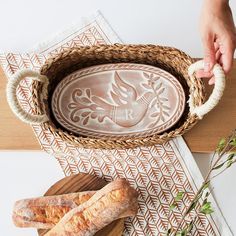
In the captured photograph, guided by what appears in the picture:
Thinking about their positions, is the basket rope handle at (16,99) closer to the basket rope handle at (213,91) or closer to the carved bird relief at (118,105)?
the carved bird relief at (118,105)

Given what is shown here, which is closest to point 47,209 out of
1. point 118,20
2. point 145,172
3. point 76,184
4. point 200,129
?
point 76,184

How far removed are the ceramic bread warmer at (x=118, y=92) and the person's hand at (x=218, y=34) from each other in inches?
1.8

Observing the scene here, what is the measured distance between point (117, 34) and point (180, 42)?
14 centimetres

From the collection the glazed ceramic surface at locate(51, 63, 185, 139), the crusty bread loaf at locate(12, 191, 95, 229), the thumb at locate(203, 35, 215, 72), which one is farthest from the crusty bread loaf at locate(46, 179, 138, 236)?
the thumb at locate(203, 35, 215, 72)

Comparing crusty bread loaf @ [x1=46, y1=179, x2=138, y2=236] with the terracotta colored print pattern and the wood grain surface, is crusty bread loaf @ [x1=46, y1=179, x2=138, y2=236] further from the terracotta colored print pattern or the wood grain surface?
the wood grain surface

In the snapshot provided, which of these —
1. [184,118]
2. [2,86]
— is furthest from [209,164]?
[2,86]

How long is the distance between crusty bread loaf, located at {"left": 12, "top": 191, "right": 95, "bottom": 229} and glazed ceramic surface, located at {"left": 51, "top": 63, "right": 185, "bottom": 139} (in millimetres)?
151

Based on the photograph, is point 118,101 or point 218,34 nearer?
point 218,34

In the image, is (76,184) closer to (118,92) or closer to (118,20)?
(118,92)

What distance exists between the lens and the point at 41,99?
1068 millimetres

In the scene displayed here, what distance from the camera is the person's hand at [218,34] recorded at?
39.7 inches

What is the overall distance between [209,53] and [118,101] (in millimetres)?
230

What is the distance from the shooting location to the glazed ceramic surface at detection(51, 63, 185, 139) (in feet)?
3.61

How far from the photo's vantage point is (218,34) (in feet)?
3.34
